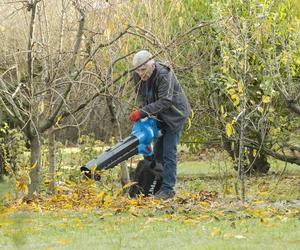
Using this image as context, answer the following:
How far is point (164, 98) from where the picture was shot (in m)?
9.60

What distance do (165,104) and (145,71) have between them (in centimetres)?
47

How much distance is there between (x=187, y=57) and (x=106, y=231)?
645cm

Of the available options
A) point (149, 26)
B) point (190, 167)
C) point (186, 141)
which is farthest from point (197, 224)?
point (190, 167)

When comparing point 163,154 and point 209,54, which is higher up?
point 209,54

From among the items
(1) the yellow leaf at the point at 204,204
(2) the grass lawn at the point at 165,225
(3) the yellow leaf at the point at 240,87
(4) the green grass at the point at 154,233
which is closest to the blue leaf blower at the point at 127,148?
(2) the grass lawn at the point at 165,225

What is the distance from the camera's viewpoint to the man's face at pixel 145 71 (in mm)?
9688

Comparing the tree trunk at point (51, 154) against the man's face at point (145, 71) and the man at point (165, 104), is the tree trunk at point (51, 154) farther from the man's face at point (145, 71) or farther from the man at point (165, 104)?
the man's face at point (145, 71)

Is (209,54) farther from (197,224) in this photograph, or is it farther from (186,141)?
(197,224)

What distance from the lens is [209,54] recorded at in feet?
45.0

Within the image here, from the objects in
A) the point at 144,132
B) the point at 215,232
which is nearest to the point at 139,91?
the point at 144,132

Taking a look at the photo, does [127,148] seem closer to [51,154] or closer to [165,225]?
[51,154]

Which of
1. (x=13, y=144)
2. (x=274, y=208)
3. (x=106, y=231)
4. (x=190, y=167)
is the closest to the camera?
(x=106, y=231)

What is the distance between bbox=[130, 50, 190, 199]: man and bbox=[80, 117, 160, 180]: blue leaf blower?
0.18 m

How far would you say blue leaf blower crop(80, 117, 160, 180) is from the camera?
31.1ft
